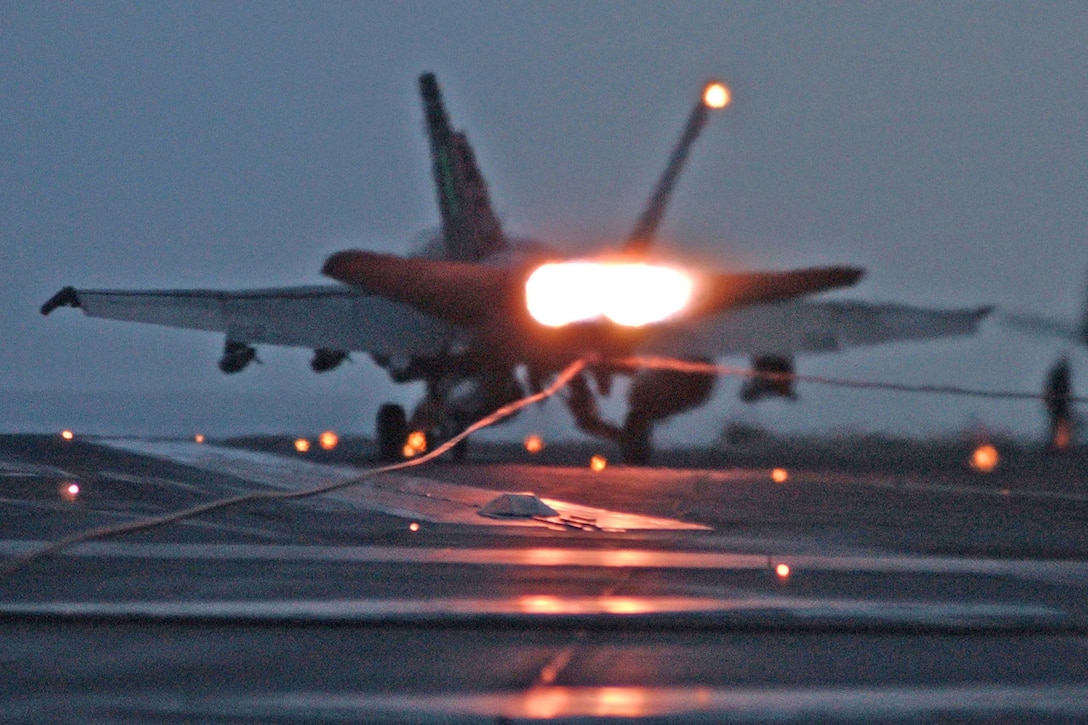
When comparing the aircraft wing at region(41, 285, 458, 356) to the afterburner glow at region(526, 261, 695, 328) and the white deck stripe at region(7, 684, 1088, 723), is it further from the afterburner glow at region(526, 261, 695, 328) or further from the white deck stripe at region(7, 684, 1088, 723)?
the white deck stripe at region(7, 684, 1088, 723)

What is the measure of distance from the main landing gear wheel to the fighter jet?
0.02 metres

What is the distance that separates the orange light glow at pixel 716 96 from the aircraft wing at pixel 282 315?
19.0 ft

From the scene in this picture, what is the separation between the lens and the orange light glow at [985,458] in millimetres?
18578

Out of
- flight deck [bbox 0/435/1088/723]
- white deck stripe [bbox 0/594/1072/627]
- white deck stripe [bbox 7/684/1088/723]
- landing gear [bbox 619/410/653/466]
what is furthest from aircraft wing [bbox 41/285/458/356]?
white deck stripe [bbox 7/684/1088/723]

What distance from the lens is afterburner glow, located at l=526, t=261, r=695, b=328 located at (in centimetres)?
1633

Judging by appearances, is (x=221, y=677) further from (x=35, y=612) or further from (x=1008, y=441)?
(x=1008, y=441)

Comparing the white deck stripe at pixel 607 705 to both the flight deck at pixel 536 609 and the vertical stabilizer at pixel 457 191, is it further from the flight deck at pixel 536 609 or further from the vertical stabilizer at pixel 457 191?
the vertical stabilizer at pixel 457 191

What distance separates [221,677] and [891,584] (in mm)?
3749

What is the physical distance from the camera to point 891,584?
7.36m

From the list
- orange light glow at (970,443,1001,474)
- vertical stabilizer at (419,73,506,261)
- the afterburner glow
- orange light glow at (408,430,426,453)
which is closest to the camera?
the afterburner glow

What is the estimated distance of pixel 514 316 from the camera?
1752 cm

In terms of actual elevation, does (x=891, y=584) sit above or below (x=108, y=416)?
below

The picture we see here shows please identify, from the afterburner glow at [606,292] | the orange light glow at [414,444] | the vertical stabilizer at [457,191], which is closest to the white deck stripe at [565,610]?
the afterburner glow at [606,292]

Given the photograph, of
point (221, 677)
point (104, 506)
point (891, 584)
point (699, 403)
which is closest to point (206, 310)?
point (699, 403)
